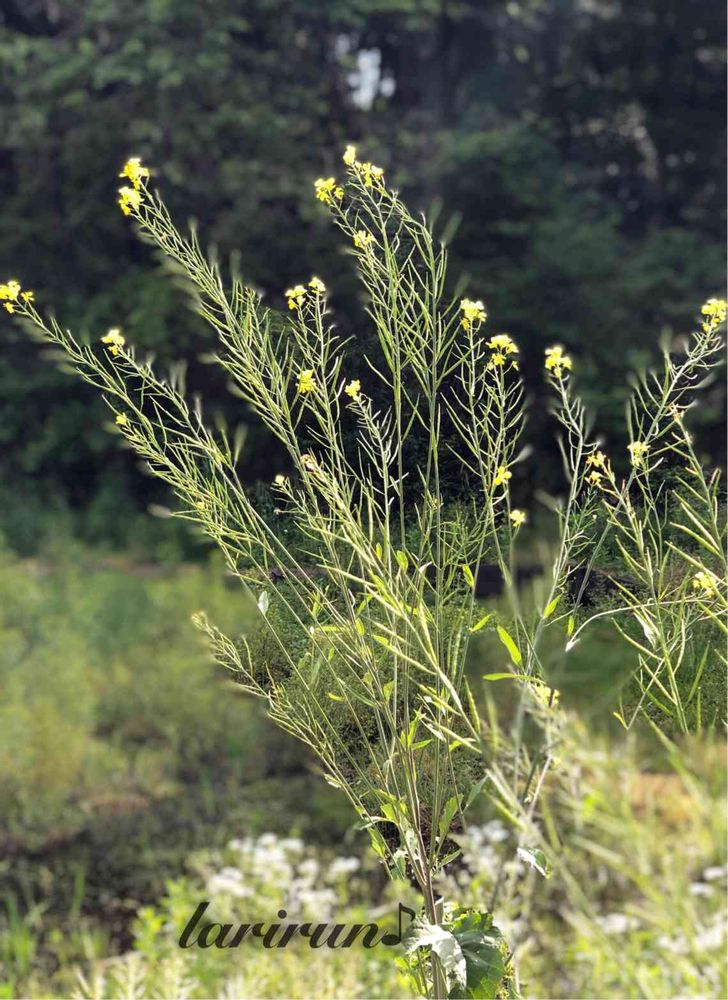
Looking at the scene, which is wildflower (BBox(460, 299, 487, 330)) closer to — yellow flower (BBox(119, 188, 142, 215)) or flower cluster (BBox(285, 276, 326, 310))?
flower cluster (BBox(285, 276, 326, 310))

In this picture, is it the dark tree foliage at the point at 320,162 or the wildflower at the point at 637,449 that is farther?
the dark tree foliage at the point at 320,162

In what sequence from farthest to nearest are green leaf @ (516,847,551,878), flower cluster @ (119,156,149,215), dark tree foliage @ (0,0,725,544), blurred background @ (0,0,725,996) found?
dark tree foliage @ (0,0,725,544) < blurred background @ (0,0,725,996) < flower cluster @ (119,156,149,215) < green leaf @ (516,847,551,878)

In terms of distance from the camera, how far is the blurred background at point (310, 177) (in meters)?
8.89

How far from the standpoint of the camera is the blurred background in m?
8.89

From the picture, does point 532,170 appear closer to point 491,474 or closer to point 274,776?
point 274,776

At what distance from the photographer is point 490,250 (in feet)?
30.6

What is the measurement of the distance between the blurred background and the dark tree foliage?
0.08 ft

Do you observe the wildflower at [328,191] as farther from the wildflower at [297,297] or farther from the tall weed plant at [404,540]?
the wildflower at [297,297]

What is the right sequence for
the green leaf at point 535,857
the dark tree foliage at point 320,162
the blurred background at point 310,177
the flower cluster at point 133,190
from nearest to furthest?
the green leaf at point 535,857 < the flower cluster at point 133,190 < the blurred background at point 310,177 < the dark tree foliage at point 320,162

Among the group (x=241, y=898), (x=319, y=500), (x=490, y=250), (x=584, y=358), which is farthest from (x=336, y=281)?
(x=319, y=500)

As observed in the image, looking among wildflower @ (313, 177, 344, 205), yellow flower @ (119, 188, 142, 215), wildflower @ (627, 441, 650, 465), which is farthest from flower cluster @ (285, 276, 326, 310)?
wildflower @ (627, 441, 650, 465)

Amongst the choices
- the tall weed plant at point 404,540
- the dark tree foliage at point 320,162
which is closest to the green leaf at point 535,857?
the tall weed plant at point 404,540

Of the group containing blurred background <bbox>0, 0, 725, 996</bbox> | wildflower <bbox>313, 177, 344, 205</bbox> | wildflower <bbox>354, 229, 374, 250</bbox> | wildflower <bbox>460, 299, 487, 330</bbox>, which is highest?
wildflower <bbox>313, 177, 344, 205</bbox>

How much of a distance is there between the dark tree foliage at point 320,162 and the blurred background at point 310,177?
1.0 inches
